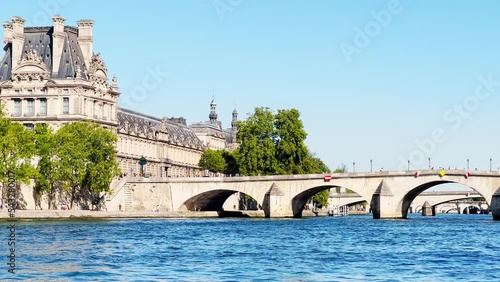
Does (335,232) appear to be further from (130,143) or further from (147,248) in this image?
(130,143)

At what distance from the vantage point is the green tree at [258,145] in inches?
4744

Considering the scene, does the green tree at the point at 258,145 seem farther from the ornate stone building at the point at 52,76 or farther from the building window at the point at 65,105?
the building window at the point at 65,105

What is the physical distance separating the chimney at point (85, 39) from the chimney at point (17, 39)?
21.8 feet

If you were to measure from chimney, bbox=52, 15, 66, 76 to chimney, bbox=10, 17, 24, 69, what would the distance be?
14.3 ft

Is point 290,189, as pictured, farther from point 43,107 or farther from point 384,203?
point 43,107

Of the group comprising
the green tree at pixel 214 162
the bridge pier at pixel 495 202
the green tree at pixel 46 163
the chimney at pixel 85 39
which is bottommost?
the bridge pier at pixel 495 202

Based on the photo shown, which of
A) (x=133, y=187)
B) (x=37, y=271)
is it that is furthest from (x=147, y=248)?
(x=133, y=187)

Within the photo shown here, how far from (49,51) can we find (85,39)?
4.69m

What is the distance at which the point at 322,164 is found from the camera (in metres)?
152

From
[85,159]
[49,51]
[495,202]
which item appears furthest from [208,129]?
[495,202]

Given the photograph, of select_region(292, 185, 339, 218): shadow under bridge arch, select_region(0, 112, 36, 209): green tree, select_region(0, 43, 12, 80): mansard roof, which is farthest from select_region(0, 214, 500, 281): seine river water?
select_region(0, 43, 12, 80): mansard roof

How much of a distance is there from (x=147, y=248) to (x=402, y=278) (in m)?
17.5

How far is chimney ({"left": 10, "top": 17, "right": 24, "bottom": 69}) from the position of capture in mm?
116938

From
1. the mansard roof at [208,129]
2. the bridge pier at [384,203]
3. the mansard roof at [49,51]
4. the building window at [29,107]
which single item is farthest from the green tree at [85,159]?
the mansard roof at [208,129]
